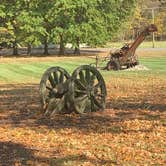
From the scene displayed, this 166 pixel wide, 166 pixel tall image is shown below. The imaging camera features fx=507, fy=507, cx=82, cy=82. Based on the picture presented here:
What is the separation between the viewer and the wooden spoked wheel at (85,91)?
1312 cm

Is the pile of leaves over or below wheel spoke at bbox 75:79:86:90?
below

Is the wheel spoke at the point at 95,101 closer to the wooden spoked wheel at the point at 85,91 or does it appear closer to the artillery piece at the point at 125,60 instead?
the wooden spoked wheel at the point at 85,91

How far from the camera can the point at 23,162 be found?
813 centimetres

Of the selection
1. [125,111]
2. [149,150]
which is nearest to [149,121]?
[125,111]

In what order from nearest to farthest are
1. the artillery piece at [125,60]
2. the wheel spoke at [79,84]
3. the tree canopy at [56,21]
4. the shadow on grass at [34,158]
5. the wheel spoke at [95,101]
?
the shadow on grass at [34,158] → the wheel spoke at [79,84] → the wheel spoke at [95,101] → the artillery piece at [125,60] → the tree canopy at [56,21]

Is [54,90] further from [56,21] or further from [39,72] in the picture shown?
[56,21]

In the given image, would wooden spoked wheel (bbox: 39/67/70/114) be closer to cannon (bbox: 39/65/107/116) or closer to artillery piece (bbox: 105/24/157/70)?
cannon (bbox: 39/65/107/116)

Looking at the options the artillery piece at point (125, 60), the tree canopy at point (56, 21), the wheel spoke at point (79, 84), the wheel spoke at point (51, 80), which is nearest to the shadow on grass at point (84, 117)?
the wheel spoke at point (79, 84)

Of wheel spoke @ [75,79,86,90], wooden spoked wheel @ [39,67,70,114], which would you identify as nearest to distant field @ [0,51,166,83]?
wooden spoked wheel @ [39,67,70,114]

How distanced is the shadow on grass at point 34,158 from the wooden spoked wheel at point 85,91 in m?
4.08

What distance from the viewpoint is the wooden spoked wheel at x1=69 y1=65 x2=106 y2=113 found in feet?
43.1

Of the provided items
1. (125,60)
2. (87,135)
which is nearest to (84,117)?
(87,135)

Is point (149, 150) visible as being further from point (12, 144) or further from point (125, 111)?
point (125, 111)

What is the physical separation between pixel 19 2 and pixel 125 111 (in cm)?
4537
